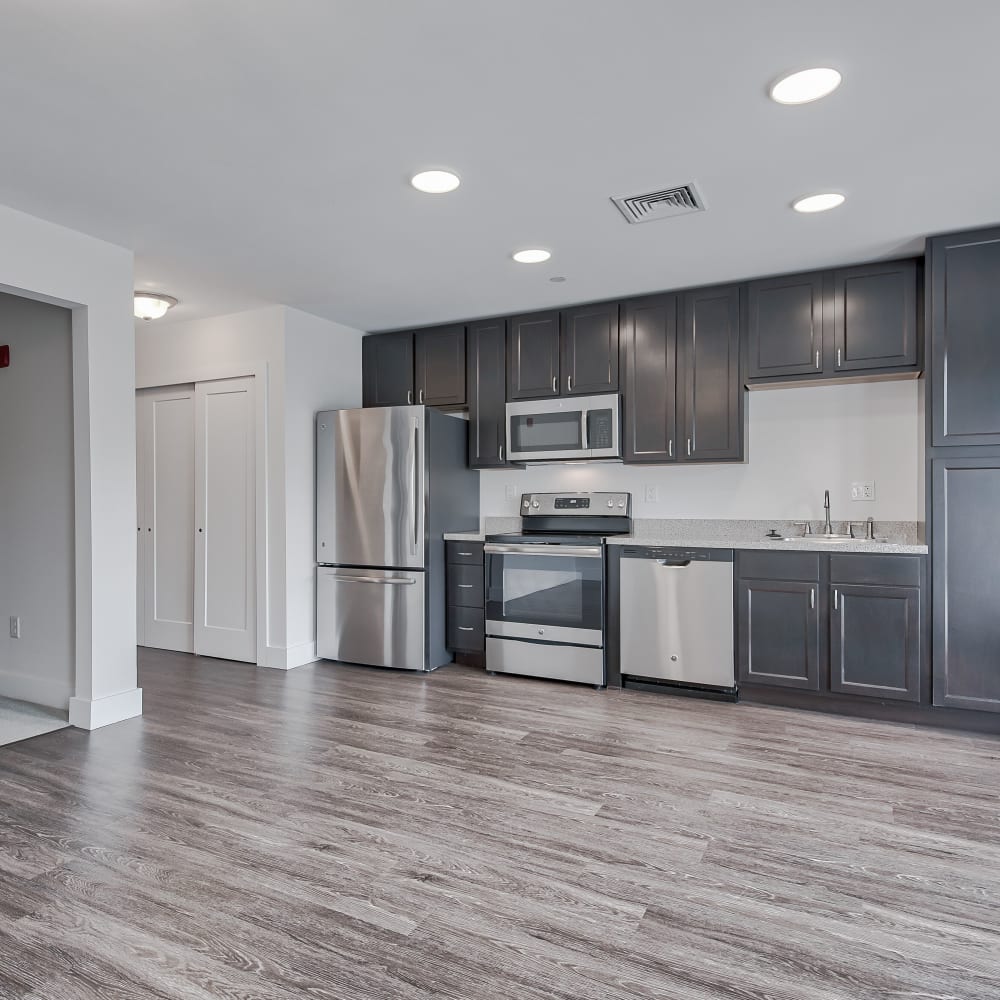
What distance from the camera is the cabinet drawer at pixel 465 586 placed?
4.48 m

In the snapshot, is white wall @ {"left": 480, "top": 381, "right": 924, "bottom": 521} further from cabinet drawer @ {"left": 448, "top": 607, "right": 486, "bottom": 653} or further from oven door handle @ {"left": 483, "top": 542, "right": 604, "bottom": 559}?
cabinet drawer @ {"left": 448, "top": 607, "right": 486, "bottom": 653}

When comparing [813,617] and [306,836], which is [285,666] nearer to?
[306,836]

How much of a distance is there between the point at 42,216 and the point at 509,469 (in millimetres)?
2951

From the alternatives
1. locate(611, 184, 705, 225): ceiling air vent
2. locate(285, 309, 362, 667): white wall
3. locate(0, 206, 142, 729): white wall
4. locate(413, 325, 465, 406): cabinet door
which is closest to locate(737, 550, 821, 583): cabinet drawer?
locate(611, 184, 705, 225): ceiling air vent

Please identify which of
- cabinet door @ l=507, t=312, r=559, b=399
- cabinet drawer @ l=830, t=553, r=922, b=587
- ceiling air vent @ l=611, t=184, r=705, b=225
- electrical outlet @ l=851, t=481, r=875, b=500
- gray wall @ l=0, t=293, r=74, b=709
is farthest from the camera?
cabinet door @ l=507, t=312, r=559, b=399

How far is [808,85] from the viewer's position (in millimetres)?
2104

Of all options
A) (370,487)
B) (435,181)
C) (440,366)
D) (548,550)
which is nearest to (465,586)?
(548,550)

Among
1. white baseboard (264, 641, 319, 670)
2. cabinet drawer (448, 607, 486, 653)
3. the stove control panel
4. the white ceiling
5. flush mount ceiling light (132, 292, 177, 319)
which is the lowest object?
white baseboard (264, 641, 319, 670)

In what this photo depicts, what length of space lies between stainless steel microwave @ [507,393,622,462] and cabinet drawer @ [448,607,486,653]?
1.05 meters

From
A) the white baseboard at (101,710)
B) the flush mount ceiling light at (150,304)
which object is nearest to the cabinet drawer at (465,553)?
the white baseboard at (101,710)

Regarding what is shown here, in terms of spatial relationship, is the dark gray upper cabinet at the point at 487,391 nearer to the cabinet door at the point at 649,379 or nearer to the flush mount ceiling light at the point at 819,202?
the cabinet door at the point at 649,379

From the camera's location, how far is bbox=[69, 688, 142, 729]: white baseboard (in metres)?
3.30

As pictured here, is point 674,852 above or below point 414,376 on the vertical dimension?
below

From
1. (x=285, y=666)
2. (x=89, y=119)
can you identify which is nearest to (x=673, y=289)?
(x=89, y=119)
